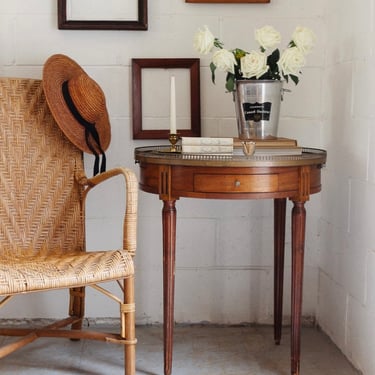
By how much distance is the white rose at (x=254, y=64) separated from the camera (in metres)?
2.17

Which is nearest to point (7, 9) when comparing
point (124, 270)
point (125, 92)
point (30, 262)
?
point (125, 92)

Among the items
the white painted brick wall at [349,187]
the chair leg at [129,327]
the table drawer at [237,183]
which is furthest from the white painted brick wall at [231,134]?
the chair leg at [129,327]

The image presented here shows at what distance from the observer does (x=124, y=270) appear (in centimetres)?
194

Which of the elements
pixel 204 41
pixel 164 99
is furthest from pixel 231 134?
pixel 204 41

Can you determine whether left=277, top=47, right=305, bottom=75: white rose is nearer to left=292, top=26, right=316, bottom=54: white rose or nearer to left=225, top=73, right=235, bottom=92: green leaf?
left=292, top=26, right=316, bottom=54: white rose

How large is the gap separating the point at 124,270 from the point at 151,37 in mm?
1078

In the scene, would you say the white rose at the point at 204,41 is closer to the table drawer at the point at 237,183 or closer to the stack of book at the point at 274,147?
the stack of book at the point at 274,147

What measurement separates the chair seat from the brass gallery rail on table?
0.22 meters

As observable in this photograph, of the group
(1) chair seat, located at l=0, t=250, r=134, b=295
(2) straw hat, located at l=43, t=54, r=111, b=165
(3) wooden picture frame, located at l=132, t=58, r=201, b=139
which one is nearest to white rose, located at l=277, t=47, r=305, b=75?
(3) wooden picture frame, located at l=132, t=58, r=201, b=139

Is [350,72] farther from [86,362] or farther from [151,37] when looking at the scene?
[86,362]

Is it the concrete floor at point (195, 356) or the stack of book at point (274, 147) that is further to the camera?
the concrete floor at point (195, 356)

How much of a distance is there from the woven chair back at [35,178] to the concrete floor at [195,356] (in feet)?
1.31

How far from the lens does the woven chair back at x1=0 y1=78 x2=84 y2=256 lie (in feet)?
7.71

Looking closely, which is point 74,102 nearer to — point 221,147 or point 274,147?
point 221,147
